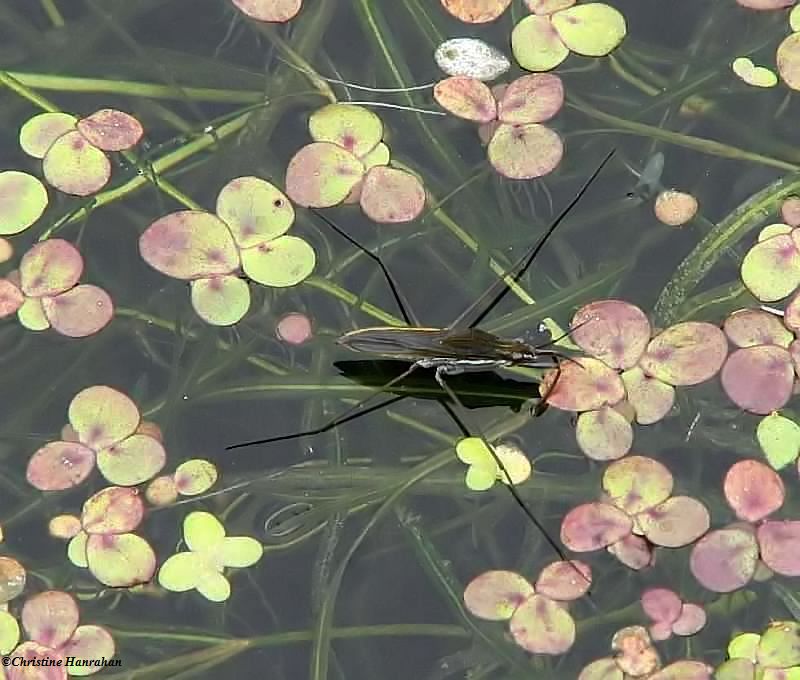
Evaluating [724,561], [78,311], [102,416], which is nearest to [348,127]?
[78,311]

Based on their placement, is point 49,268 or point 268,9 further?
point 268,9

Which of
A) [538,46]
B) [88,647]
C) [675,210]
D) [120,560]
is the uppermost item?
[538,46]

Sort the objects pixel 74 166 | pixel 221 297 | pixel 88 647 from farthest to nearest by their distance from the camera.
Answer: pixel 74 166 < pixel 221 297 < pixel 88 647

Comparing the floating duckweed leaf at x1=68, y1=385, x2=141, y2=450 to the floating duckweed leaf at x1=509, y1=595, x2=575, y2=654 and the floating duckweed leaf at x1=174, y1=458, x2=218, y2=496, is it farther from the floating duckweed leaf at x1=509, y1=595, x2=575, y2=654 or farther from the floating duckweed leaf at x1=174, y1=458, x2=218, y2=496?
the floating duckweed leaf at x1=509, y1=595, x2=575, y2=654

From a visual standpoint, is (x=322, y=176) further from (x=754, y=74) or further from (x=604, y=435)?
(x=754, y=74)

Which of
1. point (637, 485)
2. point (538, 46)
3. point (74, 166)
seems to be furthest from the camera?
point (538, 46)

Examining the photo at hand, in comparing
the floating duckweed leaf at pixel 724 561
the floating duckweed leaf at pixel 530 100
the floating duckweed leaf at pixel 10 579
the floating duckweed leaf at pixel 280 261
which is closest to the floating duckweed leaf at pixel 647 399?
the floating duckweed leaf at pixel 724 561
